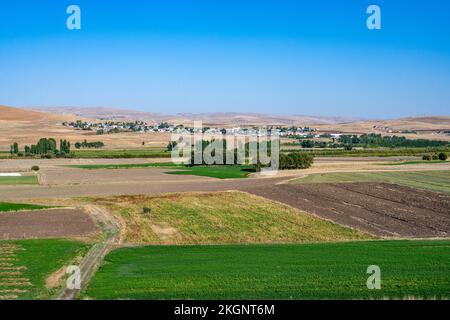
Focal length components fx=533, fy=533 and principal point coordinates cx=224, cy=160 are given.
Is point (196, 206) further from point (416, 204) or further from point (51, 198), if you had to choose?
point (416, 204)

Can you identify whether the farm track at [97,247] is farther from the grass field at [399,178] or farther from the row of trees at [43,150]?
the row of trees at [43,150]

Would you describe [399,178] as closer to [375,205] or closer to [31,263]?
[375,205]

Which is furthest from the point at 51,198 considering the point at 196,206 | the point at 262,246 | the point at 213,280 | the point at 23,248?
the point at 213,280

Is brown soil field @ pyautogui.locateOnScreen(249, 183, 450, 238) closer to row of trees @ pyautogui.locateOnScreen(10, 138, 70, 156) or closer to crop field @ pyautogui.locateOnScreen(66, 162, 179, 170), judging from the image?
crop field @ pyautogui.locateOnScreen(66, 162, 179, 170)

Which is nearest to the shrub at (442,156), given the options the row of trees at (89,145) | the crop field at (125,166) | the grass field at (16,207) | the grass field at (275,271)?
the crop field at (125,166)

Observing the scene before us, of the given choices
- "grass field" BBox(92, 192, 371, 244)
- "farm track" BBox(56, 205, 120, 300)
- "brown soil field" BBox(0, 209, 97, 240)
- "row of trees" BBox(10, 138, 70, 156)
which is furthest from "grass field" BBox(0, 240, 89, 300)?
"row of trees" BBox(10, 138, 70, 156)
